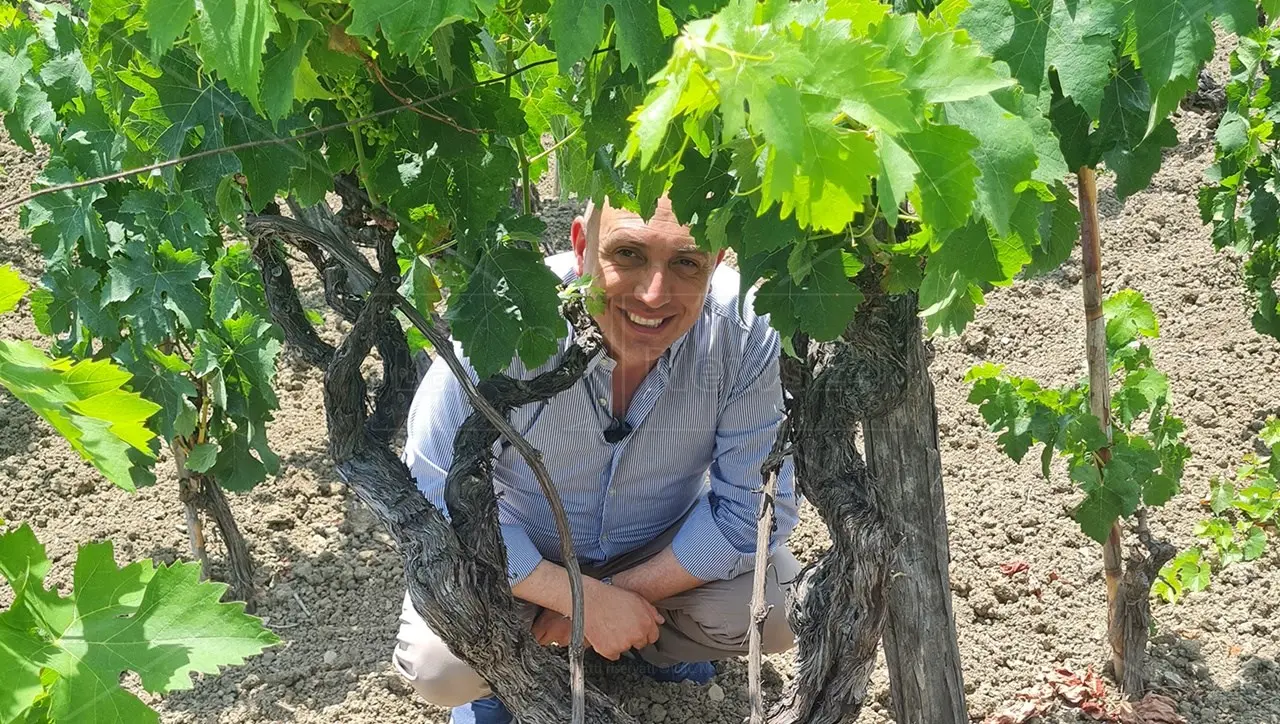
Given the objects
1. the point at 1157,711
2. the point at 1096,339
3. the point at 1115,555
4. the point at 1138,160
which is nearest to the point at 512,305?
the point at 1138,160

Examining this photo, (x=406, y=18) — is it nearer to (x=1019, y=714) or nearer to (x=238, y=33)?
(x=238, y=33)

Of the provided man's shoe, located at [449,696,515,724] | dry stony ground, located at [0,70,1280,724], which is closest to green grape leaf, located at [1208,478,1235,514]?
dry stony ground, located at [0,70,1280,724]

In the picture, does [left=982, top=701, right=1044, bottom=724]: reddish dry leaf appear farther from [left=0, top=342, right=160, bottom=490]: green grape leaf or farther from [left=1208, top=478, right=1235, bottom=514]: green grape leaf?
[left=0, top=342, right=160, bottom=490]: green grape leaf

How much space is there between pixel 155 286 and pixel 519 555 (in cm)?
106

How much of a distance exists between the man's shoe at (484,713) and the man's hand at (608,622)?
23cm

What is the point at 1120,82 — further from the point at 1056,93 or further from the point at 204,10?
the point at 204,10

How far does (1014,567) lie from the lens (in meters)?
3.37

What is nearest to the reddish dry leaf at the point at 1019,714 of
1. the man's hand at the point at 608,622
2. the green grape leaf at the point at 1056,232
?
the man's hand at the point at 608,622

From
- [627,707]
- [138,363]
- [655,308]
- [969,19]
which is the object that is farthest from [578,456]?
[969,19]

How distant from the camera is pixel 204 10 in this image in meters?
1.23

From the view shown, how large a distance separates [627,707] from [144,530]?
156 cm

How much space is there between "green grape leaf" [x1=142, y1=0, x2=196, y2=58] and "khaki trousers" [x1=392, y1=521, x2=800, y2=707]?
1.84 meters

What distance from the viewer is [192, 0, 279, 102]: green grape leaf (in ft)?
4.00

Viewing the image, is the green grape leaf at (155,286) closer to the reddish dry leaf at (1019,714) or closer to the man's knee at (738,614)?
the man's knee at (738,614)
